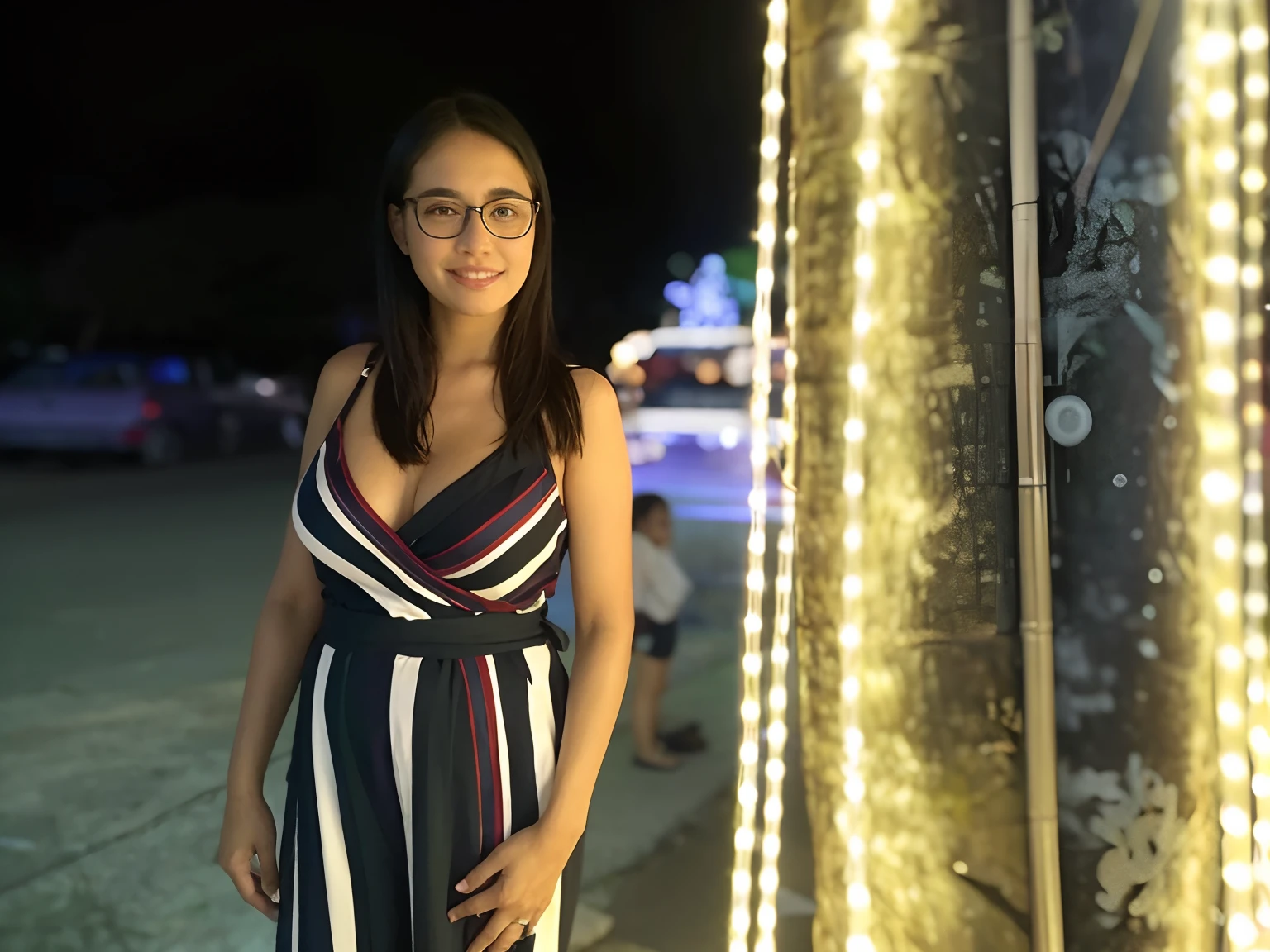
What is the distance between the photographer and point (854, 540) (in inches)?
72.1

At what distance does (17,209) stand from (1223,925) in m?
23.6

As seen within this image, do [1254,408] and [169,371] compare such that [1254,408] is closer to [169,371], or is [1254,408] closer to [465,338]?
[465,338]

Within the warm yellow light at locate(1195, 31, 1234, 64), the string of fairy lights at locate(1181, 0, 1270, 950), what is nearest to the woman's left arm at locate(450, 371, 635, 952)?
the string of fairy lights at locate(1181, 0, 1270, 950)

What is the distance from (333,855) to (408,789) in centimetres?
14

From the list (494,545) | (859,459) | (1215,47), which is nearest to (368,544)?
(494,545)

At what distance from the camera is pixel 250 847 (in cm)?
158

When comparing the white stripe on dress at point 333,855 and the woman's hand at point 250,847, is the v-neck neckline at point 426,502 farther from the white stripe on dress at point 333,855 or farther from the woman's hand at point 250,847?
the woman's hand at point 250,847

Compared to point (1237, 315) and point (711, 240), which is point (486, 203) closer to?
point (1237, 315)

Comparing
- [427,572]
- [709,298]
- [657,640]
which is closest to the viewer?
[427,572]

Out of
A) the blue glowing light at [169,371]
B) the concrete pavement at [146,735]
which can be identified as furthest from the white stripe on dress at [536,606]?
the blue glowing light at [169,371]

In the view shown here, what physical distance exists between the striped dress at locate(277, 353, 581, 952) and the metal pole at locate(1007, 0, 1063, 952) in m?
0.75

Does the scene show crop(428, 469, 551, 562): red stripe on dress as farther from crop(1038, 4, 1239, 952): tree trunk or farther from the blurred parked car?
the blurred parked car

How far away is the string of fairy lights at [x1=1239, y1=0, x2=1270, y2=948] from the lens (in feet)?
5.62

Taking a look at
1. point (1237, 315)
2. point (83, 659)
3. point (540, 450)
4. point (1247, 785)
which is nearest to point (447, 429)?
point (540, 450)
